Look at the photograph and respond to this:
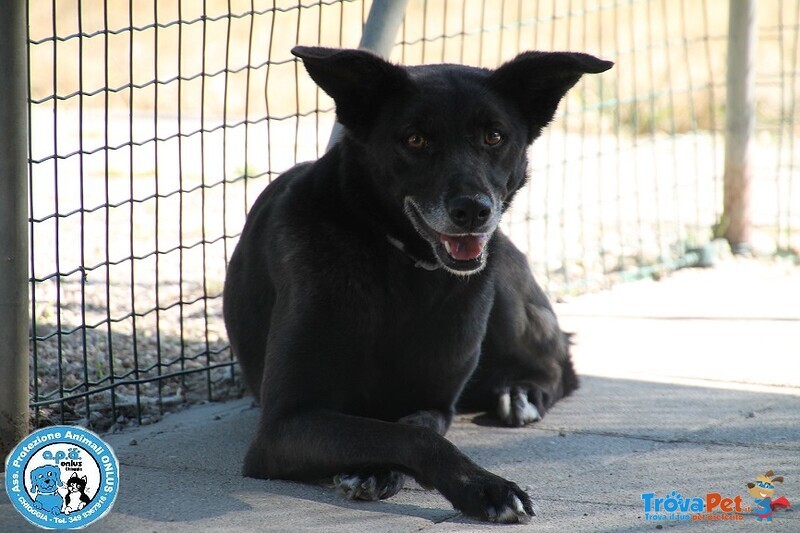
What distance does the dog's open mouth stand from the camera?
3.11 m

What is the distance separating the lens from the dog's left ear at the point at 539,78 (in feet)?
10.8

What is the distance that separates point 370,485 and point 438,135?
100 centimetres

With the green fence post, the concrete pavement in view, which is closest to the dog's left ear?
the concrete pavement

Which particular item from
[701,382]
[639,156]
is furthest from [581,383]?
[639,156]

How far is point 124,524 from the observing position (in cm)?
268

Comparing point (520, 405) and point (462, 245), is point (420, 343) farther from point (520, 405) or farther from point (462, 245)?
point (520, 405)

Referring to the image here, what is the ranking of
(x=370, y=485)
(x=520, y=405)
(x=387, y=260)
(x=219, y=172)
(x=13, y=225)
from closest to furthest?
(x=370, y=485) < (x=13, y=225) < (x=387, y=260) < (x=520, y=405) < (x=219, y=172)

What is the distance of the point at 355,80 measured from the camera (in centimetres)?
317

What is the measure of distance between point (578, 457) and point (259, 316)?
113cm

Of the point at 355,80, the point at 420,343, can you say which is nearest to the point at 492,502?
the point at 420,343

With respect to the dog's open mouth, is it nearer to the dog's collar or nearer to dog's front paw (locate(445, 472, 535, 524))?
the dog's collar

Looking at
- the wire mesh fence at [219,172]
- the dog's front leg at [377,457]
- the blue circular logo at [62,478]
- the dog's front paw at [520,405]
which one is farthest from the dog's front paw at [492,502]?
the wire mesh fence at [219,172]

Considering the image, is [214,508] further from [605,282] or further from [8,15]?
[605,282]

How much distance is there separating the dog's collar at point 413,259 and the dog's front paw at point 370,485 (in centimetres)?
64
